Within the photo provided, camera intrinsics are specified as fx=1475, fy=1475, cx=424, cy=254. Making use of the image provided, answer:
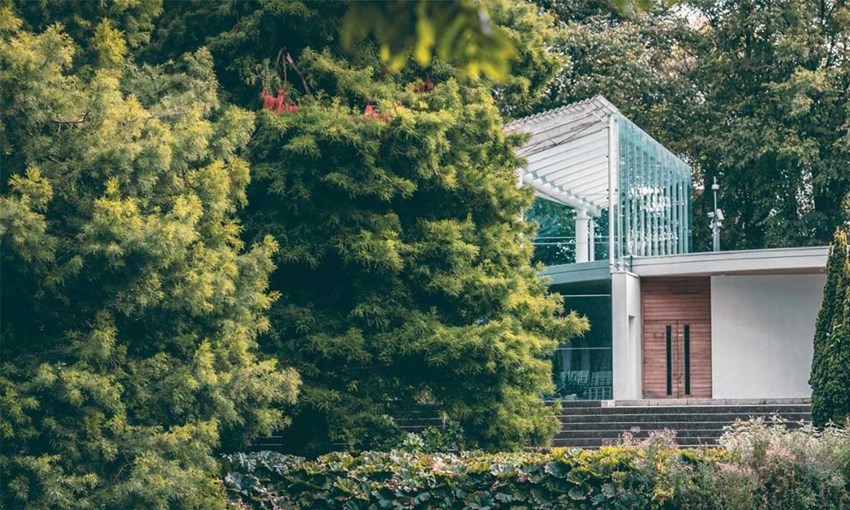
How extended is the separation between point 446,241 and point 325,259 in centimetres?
163

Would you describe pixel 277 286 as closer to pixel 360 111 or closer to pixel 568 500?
pixel 360 111

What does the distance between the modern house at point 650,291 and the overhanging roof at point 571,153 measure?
3 centimetres

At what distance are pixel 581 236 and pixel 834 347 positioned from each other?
35.8ft

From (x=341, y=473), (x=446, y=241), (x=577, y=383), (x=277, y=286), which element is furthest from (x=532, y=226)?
(x=577, y=383)

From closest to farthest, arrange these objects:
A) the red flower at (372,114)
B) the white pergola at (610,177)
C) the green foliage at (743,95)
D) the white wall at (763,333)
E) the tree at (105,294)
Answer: the tree at (105,294) < the red flower at (372,114) < the white pergola at (610,177) < the white wall at (763,333) < the green foliage at (743,95)

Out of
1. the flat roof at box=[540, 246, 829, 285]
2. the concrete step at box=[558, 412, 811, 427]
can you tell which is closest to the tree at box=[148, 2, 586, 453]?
the concrete step at box=[558, 412, 811, 427]

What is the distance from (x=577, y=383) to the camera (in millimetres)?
28922

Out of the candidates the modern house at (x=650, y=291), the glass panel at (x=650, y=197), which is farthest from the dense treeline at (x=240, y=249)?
the glass panel at (x=650, y=197)

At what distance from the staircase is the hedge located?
525 cm

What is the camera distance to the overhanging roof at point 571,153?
2647 cm

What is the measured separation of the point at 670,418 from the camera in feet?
77.7

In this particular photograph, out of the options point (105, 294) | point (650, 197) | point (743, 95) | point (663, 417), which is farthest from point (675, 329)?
point (105, 294)

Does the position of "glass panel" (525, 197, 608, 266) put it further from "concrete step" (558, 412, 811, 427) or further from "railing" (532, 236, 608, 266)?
"concrete step" (558, 412, 811, 427)

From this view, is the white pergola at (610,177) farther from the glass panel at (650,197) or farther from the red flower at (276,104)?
the red flower at (276,104)
